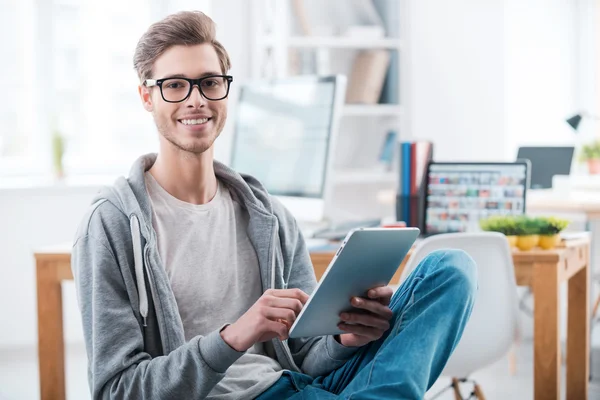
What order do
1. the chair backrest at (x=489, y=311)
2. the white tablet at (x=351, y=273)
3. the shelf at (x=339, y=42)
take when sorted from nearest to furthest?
the white tablet at (x=351, y=273)
the chair backrest at (x=489, y=311)
the shelf at (x=339, y=42)

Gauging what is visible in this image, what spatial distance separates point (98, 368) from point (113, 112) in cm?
323

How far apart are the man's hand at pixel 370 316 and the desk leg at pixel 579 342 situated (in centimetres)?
156

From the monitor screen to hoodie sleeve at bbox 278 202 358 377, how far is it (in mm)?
787

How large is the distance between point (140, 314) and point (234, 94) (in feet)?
9.81

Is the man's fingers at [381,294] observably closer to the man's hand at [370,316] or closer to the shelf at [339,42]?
the man's hand at [370,316]

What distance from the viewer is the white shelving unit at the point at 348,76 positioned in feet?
13.7

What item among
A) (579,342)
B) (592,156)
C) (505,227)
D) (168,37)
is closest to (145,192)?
(168,37)

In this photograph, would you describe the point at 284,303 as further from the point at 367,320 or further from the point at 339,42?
the point at 339,42

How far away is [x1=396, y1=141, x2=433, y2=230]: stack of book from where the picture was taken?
2.70m

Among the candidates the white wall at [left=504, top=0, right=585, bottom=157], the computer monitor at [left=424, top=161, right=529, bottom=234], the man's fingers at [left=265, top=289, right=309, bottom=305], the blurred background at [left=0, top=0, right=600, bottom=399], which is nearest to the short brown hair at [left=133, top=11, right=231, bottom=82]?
the man's fingers at [left=265, top=289, right=309, bottom=305]

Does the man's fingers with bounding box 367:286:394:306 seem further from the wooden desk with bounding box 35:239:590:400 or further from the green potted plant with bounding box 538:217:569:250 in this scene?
the green potted plant with bounding box 538:217:569:250

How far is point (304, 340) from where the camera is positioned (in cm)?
170

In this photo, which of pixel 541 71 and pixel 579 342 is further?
pixel 541 71

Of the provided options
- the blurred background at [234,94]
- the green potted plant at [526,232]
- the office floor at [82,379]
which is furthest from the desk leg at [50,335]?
the blurred background at [234,94]
